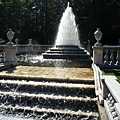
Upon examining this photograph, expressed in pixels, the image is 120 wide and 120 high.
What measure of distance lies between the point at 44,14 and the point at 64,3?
5.23 metres

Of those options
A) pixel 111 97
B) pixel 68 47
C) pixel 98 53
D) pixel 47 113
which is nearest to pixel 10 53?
pixel 98 53

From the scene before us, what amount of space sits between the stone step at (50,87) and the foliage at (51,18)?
97.0ft

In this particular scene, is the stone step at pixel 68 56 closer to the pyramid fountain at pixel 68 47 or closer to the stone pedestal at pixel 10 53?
the pyramid fountain at pixel 68 47

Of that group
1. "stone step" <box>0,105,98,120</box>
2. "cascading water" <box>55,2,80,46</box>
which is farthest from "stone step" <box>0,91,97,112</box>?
"cascading water" <box>55,2,80,46</box>

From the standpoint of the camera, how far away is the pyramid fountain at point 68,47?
59.1ft

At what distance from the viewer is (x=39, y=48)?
28.5 metres

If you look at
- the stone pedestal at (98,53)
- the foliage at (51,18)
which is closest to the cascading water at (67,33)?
the stone pedestal at (98,53)

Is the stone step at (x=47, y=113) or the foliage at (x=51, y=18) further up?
the foliage at (x=51, y=18)

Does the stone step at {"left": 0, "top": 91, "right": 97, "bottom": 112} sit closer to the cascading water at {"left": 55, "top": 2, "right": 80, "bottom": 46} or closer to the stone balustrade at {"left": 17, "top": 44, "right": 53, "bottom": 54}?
the cascading water at {"left": 55, "top": 2, "right": 80, "bottom": 46}

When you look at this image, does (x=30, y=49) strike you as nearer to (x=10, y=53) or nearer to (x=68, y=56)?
(x=68, y=56)

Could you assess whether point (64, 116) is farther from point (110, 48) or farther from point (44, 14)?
point (44, 14)

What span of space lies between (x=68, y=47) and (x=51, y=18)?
27.9m

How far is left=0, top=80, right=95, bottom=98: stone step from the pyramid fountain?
9.24m

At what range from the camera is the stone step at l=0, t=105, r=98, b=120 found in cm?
635
